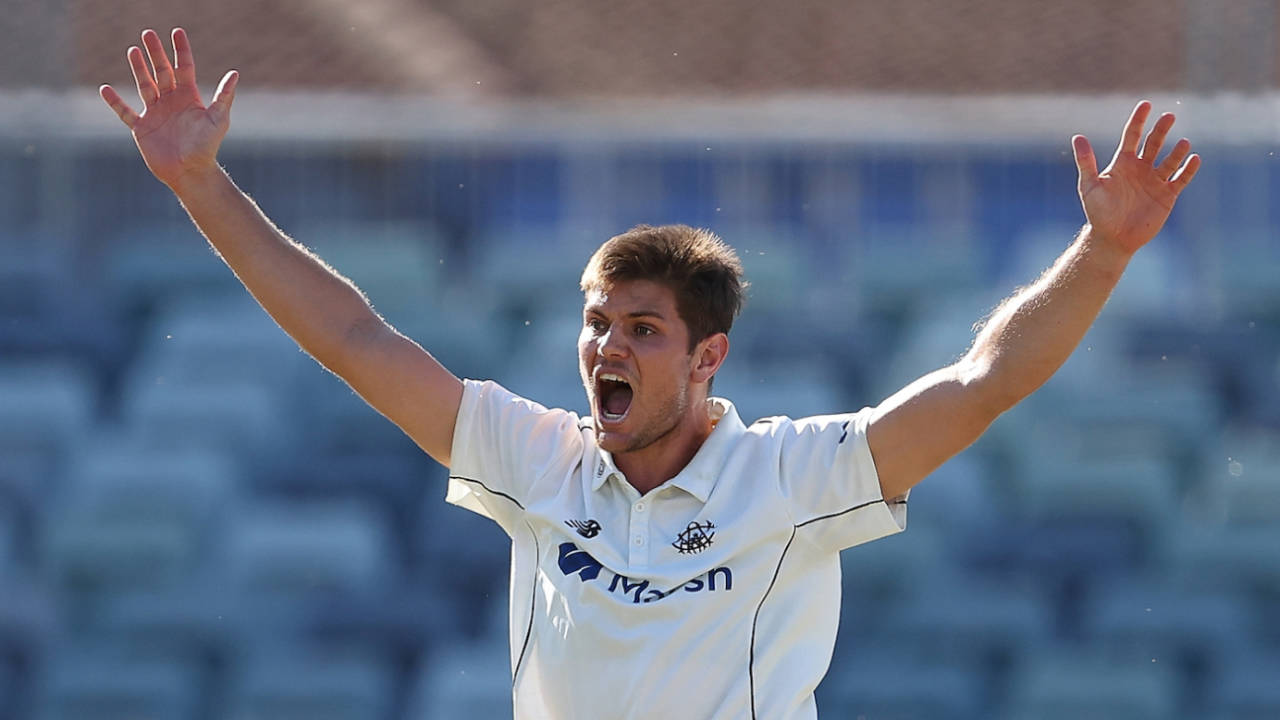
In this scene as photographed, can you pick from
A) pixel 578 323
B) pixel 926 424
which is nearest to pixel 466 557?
pixel 578 323

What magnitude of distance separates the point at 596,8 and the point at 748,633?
4.58m

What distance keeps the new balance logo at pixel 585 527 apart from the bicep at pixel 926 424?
0.43 metres

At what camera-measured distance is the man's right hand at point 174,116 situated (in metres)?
2.35

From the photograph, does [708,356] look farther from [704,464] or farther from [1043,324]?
[1043,324]

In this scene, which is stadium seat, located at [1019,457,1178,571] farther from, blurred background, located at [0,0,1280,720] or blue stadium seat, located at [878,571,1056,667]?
blue stadium seat, located at [878,571,1056,667]

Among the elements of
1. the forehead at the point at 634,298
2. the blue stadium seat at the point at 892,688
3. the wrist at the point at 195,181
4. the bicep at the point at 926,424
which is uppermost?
the wrist at the point at 195,181

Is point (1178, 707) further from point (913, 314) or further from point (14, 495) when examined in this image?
point (14, 495)

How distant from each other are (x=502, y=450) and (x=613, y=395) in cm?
20

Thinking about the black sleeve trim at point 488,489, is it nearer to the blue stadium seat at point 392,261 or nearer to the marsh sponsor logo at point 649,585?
the marsh sponsor logo at point 649,585

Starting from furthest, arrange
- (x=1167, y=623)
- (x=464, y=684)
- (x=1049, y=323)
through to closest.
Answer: (x=1167, y=623) < (x=464, y=684) < (x=1049, y=323)

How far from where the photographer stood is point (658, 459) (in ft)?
7.66

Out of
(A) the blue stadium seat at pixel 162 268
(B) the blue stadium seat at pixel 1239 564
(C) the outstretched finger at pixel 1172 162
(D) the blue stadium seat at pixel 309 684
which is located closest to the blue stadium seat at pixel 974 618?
(B) the blue stadium seat at pixel 1239 564

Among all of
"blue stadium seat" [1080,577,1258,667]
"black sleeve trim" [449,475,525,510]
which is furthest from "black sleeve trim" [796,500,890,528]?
"blue stadium seat" [1080,577,1258,667]

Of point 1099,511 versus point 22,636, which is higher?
point 1099,511
